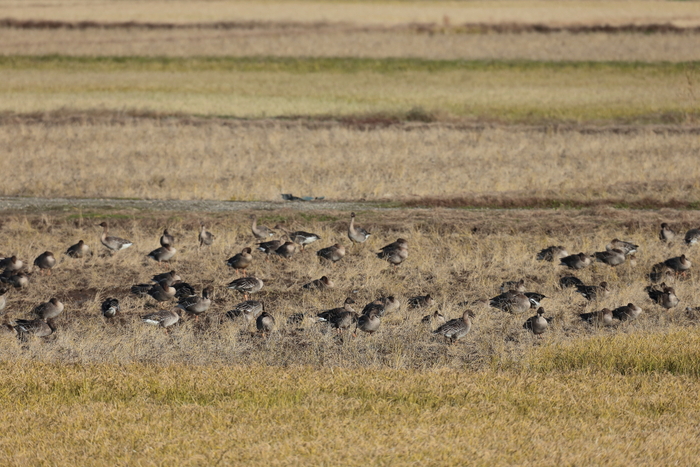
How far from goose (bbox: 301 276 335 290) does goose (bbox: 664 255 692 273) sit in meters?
7.93

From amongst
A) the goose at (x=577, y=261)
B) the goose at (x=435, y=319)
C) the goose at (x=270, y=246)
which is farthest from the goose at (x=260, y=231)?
the goose at (x=577, y=261)

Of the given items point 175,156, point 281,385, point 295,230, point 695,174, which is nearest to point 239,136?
point 175,156

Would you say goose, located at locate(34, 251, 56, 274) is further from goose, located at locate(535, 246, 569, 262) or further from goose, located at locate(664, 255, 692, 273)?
goose, located at locate(664, 255, 692, 273)

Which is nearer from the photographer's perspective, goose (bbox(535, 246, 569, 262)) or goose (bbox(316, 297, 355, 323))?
goose (bbox(316, 297, 355, 323))

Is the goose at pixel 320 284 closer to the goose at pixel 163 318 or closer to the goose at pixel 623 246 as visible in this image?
the goose at pixel 163 318

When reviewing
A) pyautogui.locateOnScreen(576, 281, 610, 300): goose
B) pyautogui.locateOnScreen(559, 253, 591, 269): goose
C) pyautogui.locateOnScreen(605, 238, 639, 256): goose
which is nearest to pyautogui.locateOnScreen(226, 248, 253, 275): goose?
pyautogui.locateOnScreen(559, 253, 591, 269): goose

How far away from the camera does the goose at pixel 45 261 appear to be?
2061 cm

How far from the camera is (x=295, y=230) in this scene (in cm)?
2398

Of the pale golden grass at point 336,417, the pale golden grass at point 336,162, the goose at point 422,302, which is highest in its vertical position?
the pale golden grass at point 336,417

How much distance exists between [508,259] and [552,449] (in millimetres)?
12494

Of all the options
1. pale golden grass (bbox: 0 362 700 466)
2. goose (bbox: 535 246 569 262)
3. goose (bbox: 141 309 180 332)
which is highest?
pale golden grass (bbox: 0 362 700 466)

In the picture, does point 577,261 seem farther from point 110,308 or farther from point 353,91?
point 353,91

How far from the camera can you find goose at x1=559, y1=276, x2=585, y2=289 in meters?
20.3

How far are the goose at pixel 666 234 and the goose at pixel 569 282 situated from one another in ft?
11.9
